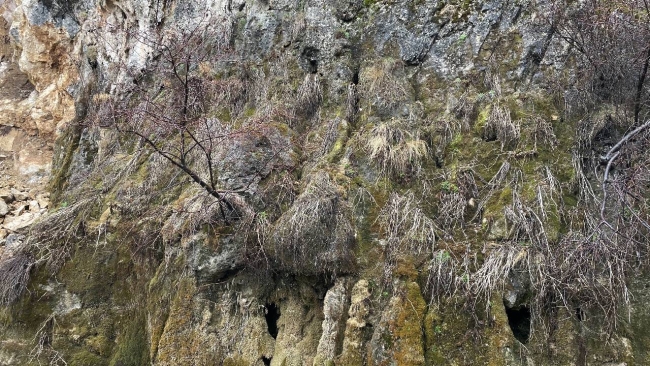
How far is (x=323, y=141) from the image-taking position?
572 centimetres

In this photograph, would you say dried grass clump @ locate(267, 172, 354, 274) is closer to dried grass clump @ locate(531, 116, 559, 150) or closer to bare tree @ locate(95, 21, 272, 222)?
bare tree @ locate(95, 21, 272, 222)

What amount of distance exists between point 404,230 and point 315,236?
942 mm

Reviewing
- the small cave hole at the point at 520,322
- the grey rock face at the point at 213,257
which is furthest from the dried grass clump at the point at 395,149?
the grey rock face at the point at 213,257

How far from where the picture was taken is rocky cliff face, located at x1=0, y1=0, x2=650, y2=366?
3.88 metres

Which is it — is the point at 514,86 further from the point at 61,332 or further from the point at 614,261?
the point at 61,332

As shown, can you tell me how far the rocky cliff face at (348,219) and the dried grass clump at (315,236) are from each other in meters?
0.02

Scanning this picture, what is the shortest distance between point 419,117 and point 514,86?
1273mm

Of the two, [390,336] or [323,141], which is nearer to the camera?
[390,336]

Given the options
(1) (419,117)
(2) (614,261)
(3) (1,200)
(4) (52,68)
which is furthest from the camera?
(4) (52,68)

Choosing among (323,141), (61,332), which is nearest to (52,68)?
(61,332)

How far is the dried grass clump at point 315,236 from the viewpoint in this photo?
4430 millimetres

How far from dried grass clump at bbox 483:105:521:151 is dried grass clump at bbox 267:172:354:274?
6.51 feet

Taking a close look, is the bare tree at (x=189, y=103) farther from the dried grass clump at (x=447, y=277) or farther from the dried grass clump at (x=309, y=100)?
the dried grass clump at (x=447, y=277)

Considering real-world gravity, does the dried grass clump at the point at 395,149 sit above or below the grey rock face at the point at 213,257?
above
